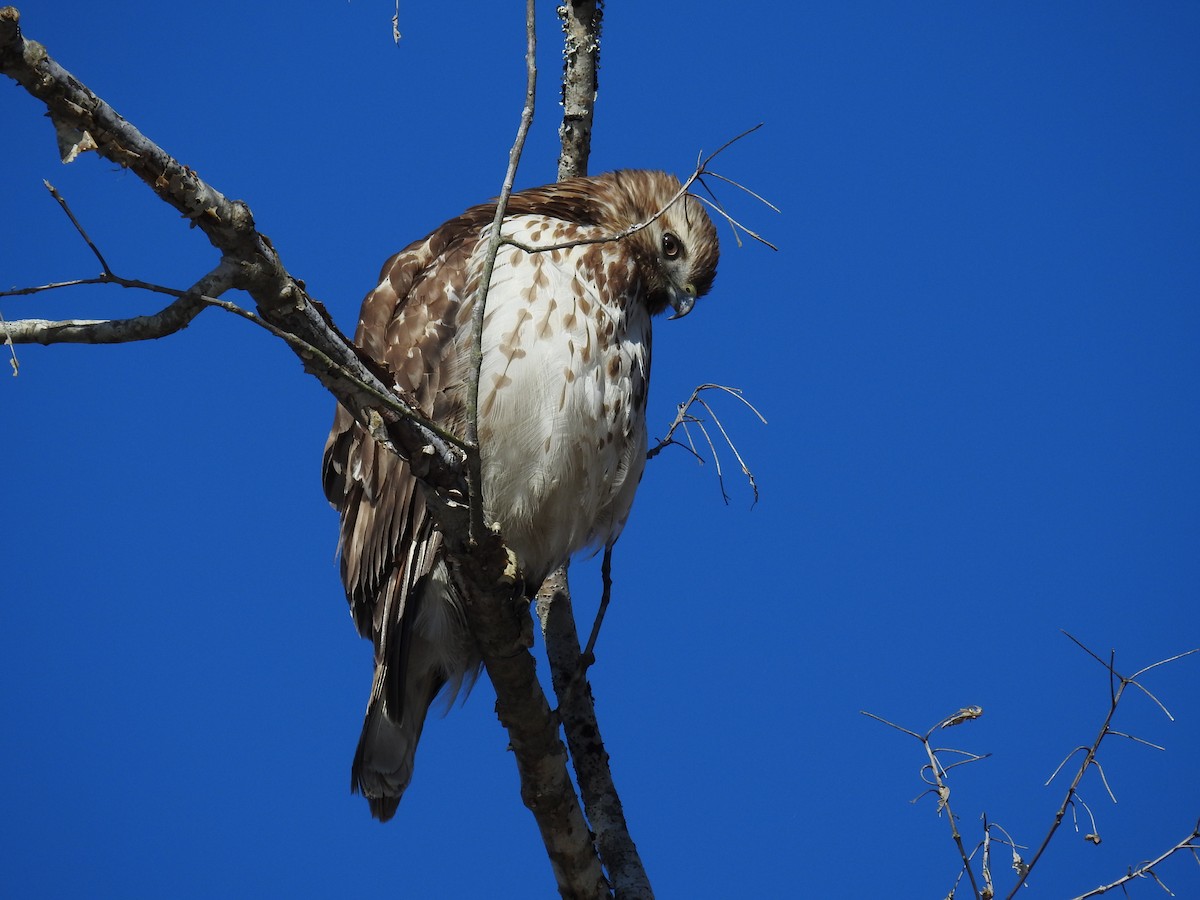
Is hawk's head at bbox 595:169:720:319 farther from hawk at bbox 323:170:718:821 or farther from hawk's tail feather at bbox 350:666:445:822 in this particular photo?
hawk's tail feather at bbox 350:666:445:822

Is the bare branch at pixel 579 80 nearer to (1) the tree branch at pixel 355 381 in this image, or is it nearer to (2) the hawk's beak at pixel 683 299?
(2) the hawk's beak at pixel 683 299

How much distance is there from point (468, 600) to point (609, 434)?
0.90 metres

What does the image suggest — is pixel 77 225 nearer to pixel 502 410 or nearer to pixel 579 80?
pixel 502 410

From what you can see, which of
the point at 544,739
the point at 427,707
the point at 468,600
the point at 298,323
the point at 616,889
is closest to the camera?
the point at 298,323

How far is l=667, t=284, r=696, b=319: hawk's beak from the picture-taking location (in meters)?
4.48

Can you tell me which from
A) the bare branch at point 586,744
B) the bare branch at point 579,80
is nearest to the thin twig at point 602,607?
the bare branch at point 586,744

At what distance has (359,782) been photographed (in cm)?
418

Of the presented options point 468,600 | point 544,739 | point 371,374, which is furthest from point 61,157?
point 544,739

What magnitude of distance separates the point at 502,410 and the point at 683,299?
1.03 m

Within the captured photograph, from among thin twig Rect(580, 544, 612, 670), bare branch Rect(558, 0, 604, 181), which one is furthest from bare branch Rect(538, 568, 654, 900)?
bare branch Rect(558, 0, 604, 181)

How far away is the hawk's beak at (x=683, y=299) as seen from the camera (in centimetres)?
448

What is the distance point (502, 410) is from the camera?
3766 millimetres

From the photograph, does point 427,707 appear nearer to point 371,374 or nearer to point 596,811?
point 596,811

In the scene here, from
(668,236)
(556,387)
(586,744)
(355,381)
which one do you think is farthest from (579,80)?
(355,381)
